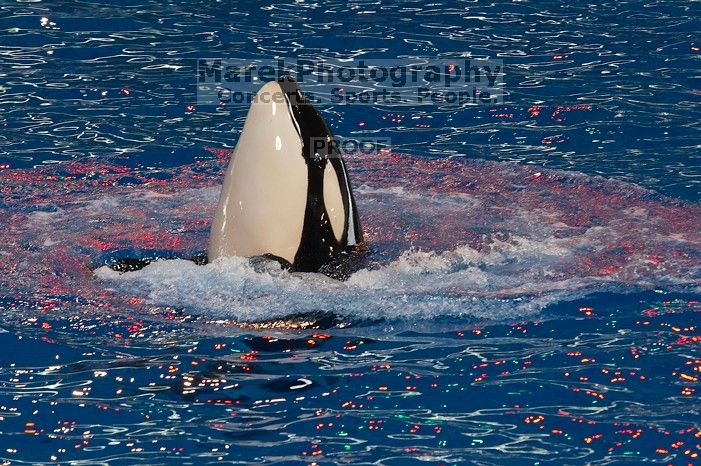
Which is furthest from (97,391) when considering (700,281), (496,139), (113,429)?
(496,139)

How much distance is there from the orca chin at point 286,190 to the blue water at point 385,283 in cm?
15

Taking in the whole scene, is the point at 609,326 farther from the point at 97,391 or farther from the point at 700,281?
the point at 97,391

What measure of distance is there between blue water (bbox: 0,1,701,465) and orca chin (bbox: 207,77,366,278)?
6.0 inches

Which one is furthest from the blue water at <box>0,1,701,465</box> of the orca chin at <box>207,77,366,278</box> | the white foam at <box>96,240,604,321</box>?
the orca chin at <box>207,77,366,278</box>

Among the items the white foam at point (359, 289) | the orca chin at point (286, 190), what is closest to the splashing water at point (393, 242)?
the white foam at point (359, 289)

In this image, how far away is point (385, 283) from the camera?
640 cm

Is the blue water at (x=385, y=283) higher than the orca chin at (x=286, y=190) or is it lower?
lower

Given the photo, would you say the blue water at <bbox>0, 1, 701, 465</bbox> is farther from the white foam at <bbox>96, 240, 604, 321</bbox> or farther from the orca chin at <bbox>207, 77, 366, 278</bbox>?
the orca chin at <bbox>207, 77, 366, 278</bbox>

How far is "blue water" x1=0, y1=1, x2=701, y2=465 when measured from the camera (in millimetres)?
4977

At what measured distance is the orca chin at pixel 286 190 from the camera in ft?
20.2

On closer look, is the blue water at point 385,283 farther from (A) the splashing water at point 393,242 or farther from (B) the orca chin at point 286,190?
(B) the orca chin at point 286,190

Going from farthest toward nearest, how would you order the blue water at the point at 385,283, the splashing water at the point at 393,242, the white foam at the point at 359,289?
the splashing water at the point at 393,242 → the white foam at the point at 359,289 → the blue water at the point at 385,283

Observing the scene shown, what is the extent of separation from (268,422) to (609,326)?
1881 mm

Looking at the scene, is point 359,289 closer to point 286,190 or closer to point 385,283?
point 385,283
